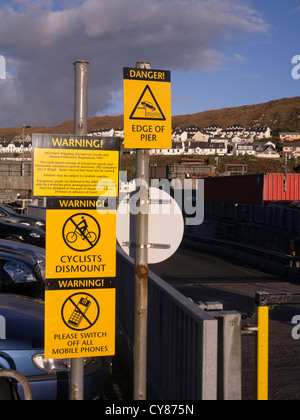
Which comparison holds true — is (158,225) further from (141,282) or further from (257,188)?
(257,188)

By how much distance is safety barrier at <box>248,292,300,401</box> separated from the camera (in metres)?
3.85

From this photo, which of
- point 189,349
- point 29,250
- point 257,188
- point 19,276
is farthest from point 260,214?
point 189,349

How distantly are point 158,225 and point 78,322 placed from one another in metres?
1.14

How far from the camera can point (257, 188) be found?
118ft

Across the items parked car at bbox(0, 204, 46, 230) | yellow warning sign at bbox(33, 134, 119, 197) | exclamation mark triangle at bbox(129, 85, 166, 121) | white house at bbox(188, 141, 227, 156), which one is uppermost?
white house at bbox(188, 141, 227, 156)

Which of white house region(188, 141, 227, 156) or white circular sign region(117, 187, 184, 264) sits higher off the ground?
white house region(188, 141, 227, 156)

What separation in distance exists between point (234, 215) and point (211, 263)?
5.35 m

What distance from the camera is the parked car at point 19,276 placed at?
8.25 m

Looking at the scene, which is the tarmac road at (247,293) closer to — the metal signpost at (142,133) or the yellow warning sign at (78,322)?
the metal signpost at (142,133)

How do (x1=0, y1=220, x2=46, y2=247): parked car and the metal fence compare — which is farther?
the metal fence

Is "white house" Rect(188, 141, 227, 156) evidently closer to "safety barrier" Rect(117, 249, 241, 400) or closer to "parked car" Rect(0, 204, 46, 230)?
"parked car" Rect(0, 204, 46, 230)

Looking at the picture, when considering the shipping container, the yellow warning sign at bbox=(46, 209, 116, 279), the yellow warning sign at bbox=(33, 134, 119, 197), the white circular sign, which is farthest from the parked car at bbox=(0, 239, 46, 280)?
the shipping container

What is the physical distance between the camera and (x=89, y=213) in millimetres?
4086

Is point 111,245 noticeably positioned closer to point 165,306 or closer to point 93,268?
point 93,268
